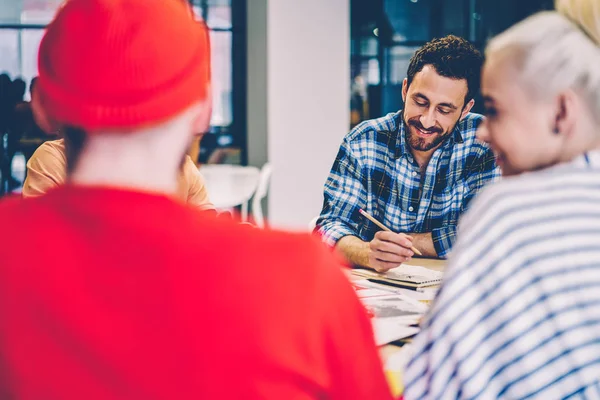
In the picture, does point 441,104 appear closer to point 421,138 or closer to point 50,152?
point 421,138

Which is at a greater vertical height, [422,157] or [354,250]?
[422,157]

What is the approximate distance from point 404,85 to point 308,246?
186 cm

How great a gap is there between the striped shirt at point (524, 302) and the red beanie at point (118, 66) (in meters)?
0.42

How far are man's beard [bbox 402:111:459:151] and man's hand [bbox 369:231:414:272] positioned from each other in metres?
0.60

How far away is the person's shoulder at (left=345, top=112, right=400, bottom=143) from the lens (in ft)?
7.82

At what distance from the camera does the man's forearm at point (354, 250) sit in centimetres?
192

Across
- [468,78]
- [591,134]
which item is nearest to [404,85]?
[468,78]

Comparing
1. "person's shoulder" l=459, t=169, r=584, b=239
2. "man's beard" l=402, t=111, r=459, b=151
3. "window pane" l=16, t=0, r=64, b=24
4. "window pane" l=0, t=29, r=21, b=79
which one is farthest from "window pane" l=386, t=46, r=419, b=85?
"person's shoulder" l=459, t=169, r=584, b=239

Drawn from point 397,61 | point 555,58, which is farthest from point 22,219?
point 397,61

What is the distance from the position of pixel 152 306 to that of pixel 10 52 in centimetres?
582

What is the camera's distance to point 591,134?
37.2 inches

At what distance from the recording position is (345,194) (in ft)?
7.55

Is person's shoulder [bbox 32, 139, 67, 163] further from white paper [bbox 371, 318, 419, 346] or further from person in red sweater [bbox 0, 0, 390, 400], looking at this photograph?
person in red sweater [bbox 0, 0, 390, 400]

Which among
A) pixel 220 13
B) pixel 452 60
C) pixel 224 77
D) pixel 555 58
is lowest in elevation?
pixel 555 58
